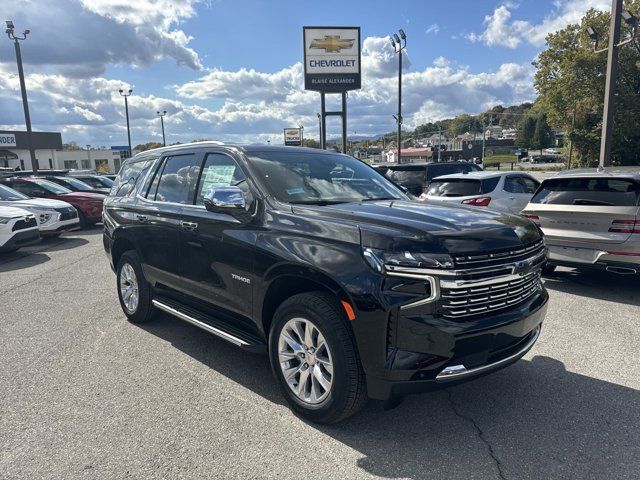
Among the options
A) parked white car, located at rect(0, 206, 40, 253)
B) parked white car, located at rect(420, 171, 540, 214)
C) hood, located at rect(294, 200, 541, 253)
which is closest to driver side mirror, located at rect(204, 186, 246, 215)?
hood, located at rect(294, 200, 541, 253)

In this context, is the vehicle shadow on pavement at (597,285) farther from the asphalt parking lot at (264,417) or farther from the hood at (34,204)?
the hood at (34,204)

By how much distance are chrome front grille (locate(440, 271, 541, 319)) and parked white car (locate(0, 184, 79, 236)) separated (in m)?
11.8

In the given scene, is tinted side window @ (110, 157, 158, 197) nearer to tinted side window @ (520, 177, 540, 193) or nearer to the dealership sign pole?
tinted side window @ (520, 177, 540, 193)

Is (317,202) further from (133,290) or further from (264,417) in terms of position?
(133,290)

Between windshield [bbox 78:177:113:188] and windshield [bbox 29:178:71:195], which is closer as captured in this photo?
windshield [bbox 29:178:71:195]

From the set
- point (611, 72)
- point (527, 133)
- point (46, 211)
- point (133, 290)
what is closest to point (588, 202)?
point (133, 290)

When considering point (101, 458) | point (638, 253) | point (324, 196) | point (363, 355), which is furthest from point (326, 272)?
point (638, 253)

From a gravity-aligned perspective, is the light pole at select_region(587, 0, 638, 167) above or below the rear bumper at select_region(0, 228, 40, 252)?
above

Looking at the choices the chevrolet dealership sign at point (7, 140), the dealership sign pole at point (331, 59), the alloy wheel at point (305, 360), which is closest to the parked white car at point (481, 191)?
the alloy wheel at point (305, 360)

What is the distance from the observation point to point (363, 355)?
2.80 metres

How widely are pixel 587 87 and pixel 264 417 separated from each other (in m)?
35.0

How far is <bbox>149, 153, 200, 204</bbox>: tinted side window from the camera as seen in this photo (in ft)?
14.4

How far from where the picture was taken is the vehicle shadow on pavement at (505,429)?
2.72m

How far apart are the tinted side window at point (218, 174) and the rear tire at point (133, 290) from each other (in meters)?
1.44
